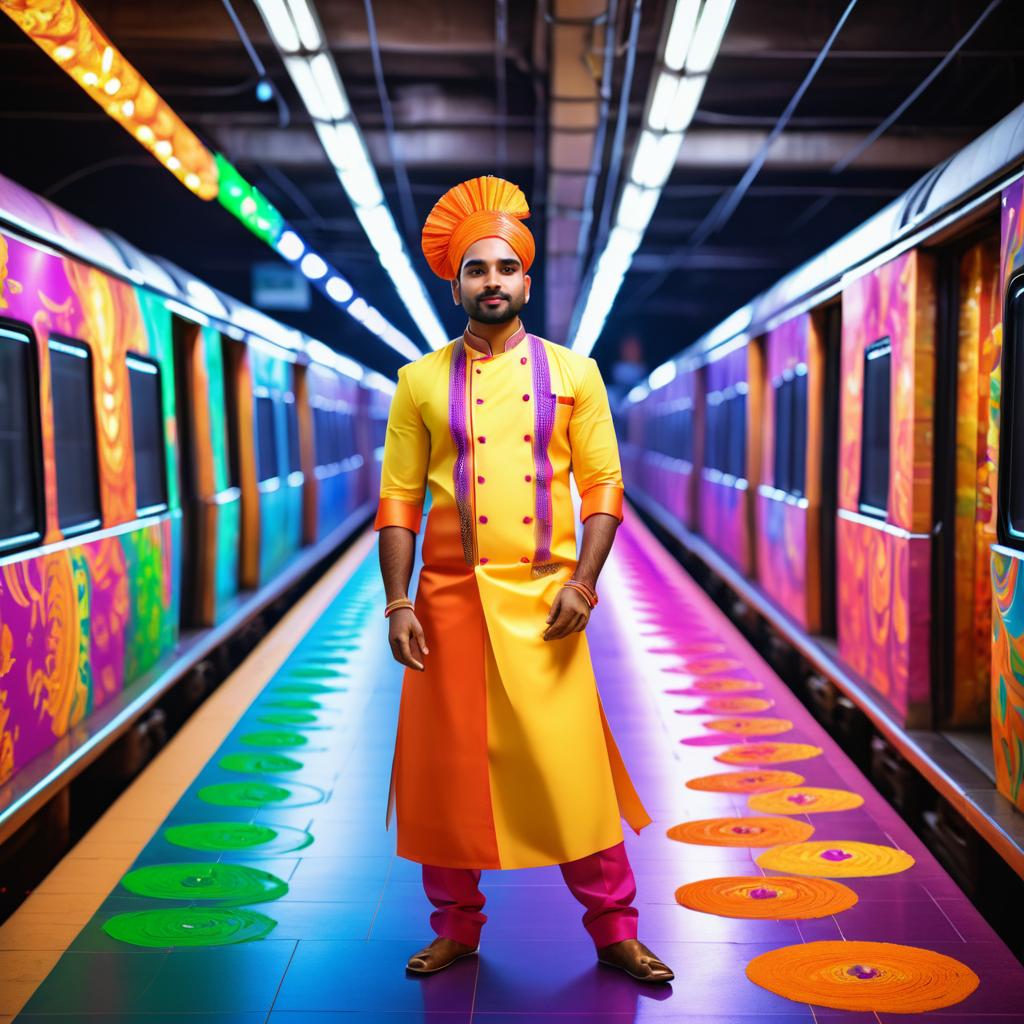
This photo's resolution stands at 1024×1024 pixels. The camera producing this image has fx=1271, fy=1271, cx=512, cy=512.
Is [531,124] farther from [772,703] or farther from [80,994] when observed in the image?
[80,994]

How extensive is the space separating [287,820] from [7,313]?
6.36 ft

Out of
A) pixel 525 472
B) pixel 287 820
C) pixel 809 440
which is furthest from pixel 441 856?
pixel 809 440

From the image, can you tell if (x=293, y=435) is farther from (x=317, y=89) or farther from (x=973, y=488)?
(x=973, y=488)

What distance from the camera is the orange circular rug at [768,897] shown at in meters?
3.51

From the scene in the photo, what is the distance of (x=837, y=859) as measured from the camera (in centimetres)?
396

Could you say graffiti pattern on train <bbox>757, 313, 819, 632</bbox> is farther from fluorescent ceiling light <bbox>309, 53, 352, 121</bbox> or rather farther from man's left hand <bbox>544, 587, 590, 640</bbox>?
man's left hand <bbox>544, 587, 590, 640</bbox>

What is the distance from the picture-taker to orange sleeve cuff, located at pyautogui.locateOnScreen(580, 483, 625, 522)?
117 inches

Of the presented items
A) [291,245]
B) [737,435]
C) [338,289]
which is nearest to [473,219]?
[737,435]

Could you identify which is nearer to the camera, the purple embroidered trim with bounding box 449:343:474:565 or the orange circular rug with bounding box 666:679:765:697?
the purple embroidered trim with bounding box 449:343:474:565

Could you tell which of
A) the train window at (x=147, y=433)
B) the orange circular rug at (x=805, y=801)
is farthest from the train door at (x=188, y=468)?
the orange circular rug at (x=805, y=801)

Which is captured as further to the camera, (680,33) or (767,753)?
(680,33)

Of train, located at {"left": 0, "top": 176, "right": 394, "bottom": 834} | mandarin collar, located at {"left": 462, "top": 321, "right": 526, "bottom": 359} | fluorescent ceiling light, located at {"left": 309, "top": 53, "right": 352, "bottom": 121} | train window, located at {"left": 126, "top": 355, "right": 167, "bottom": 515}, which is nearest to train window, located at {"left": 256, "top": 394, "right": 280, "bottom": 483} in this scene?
train, located at {"left": 0, "top": 176, "right": 394, "bottom": 834}

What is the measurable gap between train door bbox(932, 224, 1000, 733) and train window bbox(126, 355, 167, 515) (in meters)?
3.66

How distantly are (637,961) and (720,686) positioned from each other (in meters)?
3.82
